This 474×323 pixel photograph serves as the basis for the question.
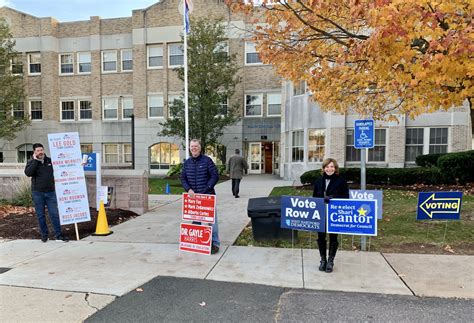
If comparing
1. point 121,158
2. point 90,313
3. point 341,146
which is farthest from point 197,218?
point 121,158

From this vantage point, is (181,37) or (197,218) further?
(181,37)

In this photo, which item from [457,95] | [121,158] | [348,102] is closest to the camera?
[457,95]

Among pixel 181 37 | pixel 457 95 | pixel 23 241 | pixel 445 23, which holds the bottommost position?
pixel 23 241

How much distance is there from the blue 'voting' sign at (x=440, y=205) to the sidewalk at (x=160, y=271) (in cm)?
124

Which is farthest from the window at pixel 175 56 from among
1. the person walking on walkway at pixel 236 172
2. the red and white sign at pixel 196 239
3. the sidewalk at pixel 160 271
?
the red and white sign at pixel 196 239

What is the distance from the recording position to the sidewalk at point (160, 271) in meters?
4.12

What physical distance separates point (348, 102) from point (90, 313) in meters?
7.70

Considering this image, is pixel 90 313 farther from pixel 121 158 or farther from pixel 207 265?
pixel 121 158

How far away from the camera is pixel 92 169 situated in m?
9.12

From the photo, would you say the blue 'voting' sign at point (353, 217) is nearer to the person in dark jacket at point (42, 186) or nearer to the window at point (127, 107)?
the person in dark jacket at point (42, 186)

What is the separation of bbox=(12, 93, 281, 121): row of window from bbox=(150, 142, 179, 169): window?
7.49ft

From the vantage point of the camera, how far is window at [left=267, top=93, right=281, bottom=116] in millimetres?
23594

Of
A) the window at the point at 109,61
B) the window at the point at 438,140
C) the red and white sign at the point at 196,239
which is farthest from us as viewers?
the window at the point at 109,61

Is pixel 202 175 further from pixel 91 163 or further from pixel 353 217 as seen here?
pixel 91 163
